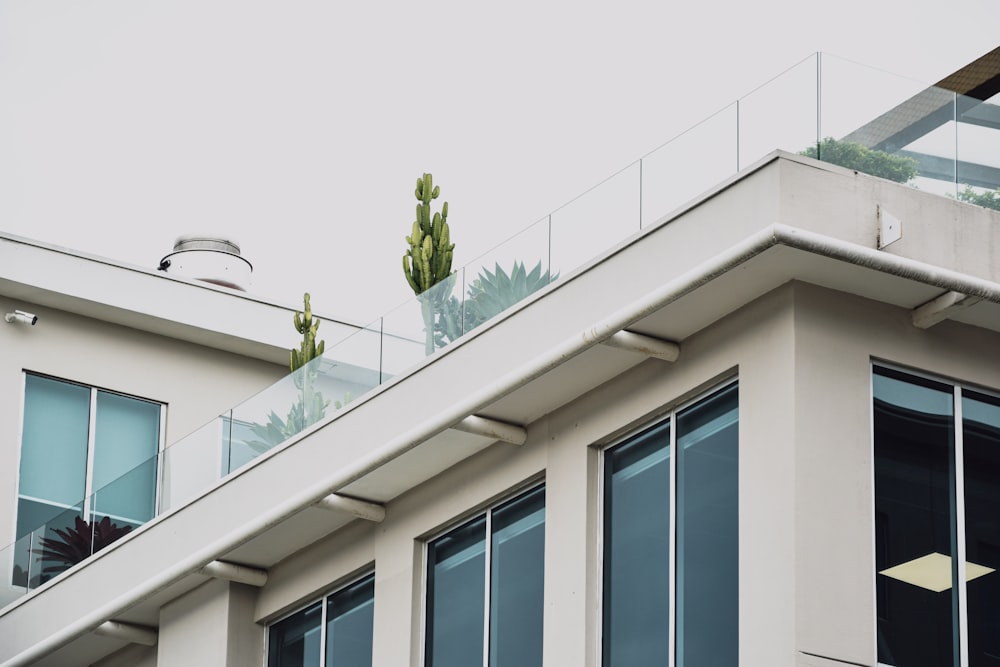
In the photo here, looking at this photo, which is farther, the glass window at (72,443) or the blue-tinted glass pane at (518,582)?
the glass window at (72,443)

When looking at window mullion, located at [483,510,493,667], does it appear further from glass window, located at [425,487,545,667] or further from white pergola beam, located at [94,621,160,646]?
white pergola beam, located at [94,621,160,646]

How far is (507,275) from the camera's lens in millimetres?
17750

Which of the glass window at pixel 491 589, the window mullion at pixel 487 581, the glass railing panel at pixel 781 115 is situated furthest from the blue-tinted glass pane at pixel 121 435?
the glass railing panel at pixel 781 115

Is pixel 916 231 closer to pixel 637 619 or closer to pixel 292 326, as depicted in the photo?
pixel 637 619

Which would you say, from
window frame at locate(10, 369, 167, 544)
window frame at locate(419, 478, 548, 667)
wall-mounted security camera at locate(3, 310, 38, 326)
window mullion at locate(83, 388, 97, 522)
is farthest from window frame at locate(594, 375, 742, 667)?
wall-mounted security camera at locate(3, 310, 38, 326)

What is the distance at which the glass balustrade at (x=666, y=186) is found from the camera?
1525 cm

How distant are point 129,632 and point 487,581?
6.10 m

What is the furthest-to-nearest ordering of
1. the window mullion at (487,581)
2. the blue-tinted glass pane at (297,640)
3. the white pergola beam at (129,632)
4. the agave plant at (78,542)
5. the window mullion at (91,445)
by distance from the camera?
the window mullion at (91,445), the agave plant at (78,542), the white pergola beam at (129,632), the blue-tinted glass pane at (297,640), the window mullion at (487,581)

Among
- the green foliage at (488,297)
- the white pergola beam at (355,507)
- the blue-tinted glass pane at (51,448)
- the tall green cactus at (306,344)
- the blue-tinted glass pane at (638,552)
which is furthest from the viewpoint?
the blue-tinted glass pane at (51,448)

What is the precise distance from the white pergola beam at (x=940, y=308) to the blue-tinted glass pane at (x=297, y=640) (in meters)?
7.76

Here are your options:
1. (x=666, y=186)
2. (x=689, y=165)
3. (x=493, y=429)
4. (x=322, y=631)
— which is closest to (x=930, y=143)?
(x=689, y=165)

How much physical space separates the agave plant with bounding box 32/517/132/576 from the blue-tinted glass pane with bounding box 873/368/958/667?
11946 mm

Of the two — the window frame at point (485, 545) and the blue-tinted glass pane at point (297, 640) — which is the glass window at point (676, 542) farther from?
the blue-tinted glass pane at point (297, 640)

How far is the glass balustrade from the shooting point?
15.2m
